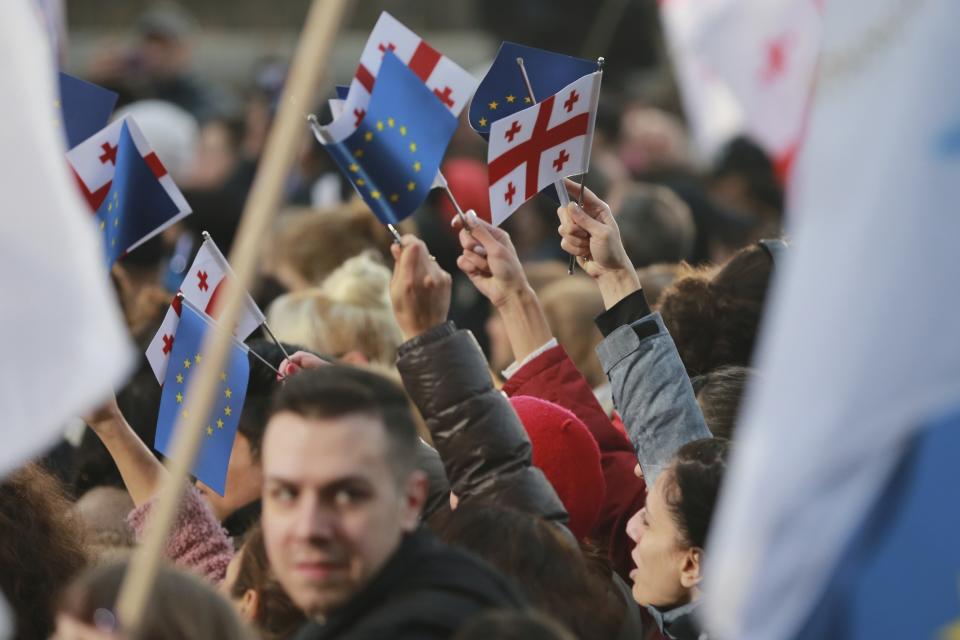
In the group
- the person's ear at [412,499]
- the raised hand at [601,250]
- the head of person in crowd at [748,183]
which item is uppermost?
the person's ear at [412,499]

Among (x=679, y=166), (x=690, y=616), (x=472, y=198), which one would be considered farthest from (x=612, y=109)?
(x=690, y=616)

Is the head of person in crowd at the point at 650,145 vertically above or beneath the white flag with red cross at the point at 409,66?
beneath

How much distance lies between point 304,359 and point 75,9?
1661 cm

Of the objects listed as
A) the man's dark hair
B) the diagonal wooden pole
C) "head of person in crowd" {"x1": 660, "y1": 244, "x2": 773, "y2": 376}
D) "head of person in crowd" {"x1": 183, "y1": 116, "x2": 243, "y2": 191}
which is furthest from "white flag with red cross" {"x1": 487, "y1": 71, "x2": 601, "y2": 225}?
"head of person in crowd" {"x1": 183, "y1": 116, "x2": 243, "y2": 191}

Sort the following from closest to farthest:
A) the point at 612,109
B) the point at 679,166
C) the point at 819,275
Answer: the point at 819,275 → the point at 679,166 → the point at 612,109

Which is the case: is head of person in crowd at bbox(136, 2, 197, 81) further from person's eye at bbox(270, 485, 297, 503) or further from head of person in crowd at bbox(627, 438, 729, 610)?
person's eye at bbox(270, 485, 297, 503)

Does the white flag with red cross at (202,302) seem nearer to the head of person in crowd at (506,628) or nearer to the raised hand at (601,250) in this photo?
the raised hand at (601,250)

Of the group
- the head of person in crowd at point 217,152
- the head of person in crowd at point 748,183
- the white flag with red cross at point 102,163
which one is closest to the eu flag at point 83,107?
the white flag with red cross at point 102,163

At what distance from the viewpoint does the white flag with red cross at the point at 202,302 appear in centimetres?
475

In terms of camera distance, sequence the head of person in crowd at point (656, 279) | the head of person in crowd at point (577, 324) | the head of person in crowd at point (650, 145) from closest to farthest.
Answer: the head of person in crowd at point (656, 279), the head of person in crowd at point (577, 324), the head of person in crowd at point (650, 145)

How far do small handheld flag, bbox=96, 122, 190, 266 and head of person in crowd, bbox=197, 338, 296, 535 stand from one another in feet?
1.54

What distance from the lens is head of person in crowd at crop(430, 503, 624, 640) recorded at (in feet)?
11.6

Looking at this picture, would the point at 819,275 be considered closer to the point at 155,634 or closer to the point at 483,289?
the point at 155,634

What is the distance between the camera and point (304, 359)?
4.64 m
